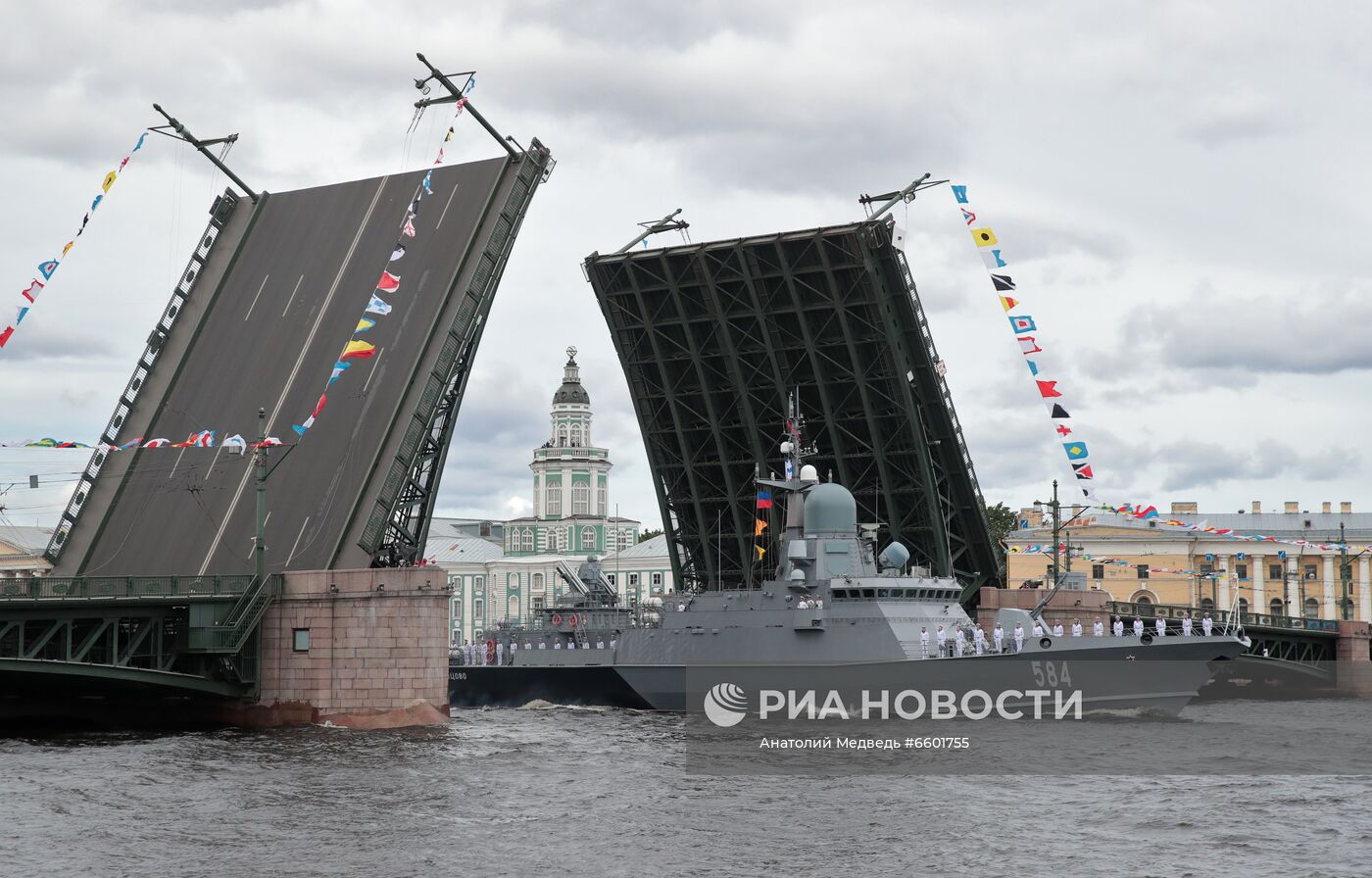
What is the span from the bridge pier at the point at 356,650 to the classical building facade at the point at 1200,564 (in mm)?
36855

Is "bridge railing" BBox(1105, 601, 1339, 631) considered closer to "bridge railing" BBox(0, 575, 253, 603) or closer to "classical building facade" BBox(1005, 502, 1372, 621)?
"classical building facade" BBox(1005, 502, 1372, 621)

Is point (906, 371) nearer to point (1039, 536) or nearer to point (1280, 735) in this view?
point (1280, 735)

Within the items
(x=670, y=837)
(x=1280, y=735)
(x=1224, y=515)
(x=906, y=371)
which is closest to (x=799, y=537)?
(x=906, y=371)

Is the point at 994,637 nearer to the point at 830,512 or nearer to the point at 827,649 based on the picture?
the point at 827,649

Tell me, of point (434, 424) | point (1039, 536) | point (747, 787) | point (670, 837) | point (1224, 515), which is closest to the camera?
point (670, 837)

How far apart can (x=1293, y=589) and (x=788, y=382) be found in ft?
Answer: 113

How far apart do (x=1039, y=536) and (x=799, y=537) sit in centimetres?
3077

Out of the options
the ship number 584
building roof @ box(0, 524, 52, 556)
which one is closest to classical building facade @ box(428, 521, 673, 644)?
building roof @ box(0, 524, 52, 556)

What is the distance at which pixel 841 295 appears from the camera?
30.8 metres

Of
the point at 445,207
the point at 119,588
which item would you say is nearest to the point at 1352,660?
the point at 445,207

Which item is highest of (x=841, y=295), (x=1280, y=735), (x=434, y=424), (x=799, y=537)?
(x=841, y=295)

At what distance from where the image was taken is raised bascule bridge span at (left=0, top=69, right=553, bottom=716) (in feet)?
84.8

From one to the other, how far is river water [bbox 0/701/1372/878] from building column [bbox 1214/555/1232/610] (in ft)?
119

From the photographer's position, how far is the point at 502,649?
3756 centimetres
